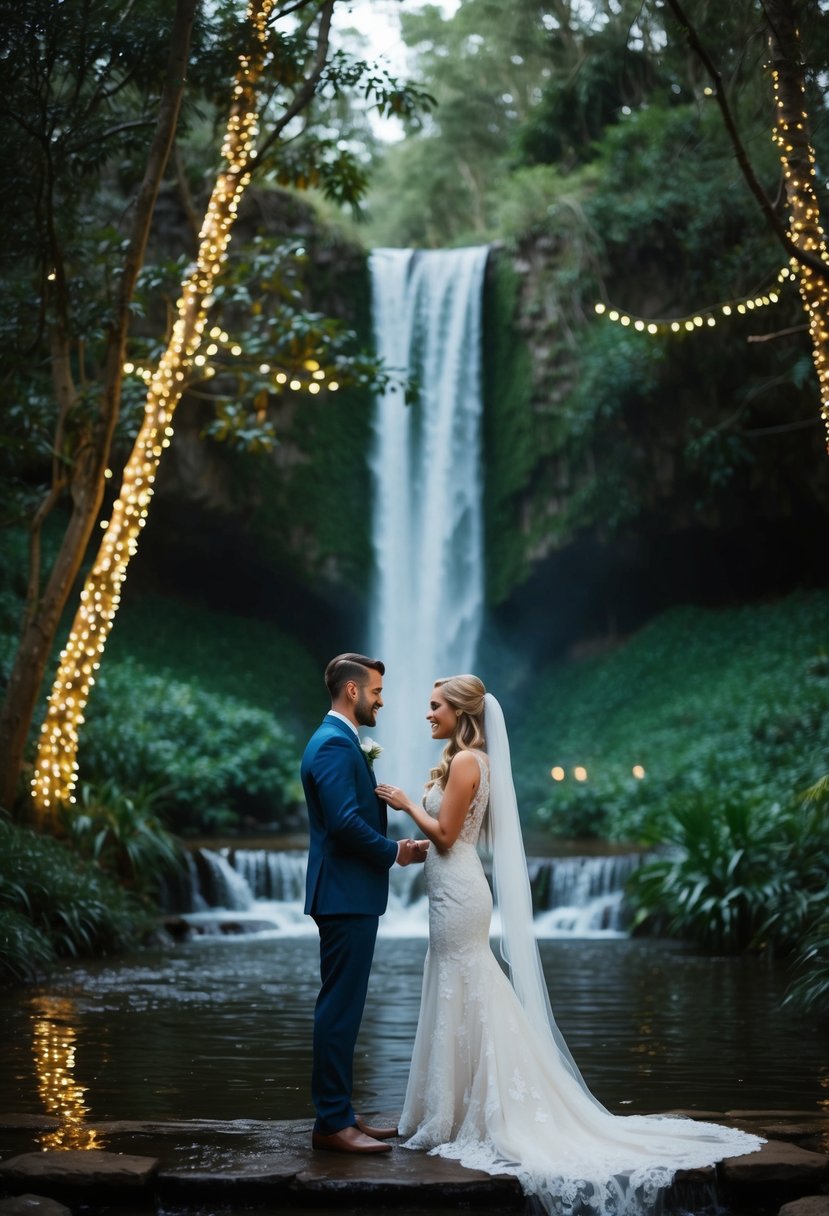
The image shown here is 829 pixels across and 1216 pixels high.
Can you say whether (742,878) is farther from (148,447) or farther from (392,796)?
(392,796)

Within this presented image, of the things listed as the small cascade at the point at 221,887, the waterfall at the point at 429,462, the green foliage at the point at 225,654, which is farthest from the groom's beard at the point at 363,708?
the waterfall at the point at 429,462

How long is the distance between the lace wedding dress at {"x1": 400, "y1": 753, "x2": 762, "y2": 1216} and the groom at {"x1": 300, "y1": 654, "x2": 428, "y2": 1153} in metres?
0.26

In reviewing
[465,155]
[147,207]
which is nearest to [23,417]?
Answer: [147,207]

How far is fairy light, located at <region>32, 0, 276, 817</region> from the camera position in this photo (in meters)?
12.3

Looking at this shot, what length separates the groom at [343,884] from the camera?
193 inches

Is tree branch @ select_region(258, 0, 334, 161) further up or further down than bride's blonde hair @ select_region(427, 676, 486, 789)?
further up

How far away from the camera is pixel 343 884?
505cm

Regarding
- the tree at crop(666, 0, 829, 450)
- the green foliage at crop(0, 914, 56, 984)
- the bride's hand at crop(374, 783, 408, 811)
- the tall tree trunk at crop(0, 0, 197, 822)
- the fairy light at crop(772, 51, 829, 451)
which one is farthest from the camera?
the tall tree trunk at crop(0, 0, 197, 822)

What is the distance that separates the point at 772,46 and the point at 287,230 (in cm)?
1552

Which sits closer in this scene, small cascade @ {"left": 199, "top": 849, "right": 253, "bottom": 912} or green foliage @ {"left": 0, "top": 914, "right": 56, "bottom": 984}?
green foliage @ {"left": 0, "top": 914, "right": 56, "bottom": 984}

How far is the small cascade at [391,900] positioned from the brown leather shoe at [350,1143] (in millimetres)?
9494

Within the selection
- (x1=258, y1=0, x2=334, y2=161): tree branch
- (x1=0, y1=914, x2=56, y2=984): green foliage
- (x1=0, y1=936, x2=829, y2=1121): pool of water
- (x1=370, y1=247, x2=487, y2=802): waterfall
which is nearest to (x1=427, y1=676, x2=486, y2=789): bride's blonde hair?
(x1=0, y1=936, x2=829, y2=1121): pool of water

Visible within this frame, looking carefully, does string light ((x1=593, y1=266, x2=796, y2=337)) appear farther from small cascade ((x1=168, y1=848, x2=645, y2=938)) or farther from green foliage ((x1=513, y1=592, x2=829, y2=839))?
small cascade ((x1=168, y1=848, x2=645, y2=938))

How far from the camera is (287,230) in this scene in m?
23.5
